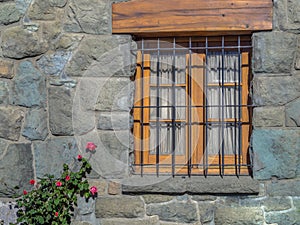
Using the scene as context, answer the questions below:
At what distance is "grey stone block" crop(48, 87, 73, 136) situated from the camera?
3.68m

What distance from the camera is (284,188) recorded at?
11.5ft

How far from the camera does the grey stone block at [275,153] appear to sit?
349cm

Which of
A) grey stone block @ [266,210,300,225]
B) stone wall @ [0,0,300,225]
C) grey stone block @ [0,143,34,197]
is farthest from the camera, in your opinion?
grey stone block @ [0,143,34,197]

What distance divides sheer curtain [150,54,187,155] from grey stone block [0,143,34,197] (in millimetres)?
953

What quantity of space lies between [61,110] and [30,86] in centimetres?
30

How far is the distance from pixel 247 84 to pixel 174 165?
836mm

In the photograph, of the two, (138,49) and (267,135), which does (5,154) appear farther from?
(267,135)

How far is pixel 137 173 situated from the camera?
3750mm

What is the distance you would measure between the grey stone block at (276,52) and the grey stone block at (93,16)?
1157 millimetres

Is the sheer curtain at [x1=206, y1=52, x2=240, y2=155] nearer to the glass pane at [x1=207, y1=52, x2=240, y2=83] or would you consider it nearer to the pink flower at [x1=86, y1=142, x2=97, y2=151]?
the glass pane at [x1=207, y1=52, x2=240, y2=83]

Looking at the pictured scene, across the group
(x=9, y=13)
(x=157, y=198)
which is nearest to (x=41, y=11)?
(x=9, y=13)

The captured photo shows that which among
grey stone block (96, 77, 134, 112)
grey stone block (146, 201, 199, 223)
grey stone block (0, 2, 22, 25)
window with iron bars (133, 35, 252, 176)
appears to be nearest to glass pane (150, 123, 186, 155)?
window with iron bars (133, 35, 252, 176)

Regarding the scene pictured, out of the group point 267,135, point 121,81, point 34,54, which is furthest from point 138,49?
point 267,135

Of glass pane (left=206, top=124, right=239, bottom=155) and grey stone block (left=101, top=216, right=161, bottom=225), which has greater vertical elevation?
glass pane (left=206, top=124, right=239, bottom=155)
